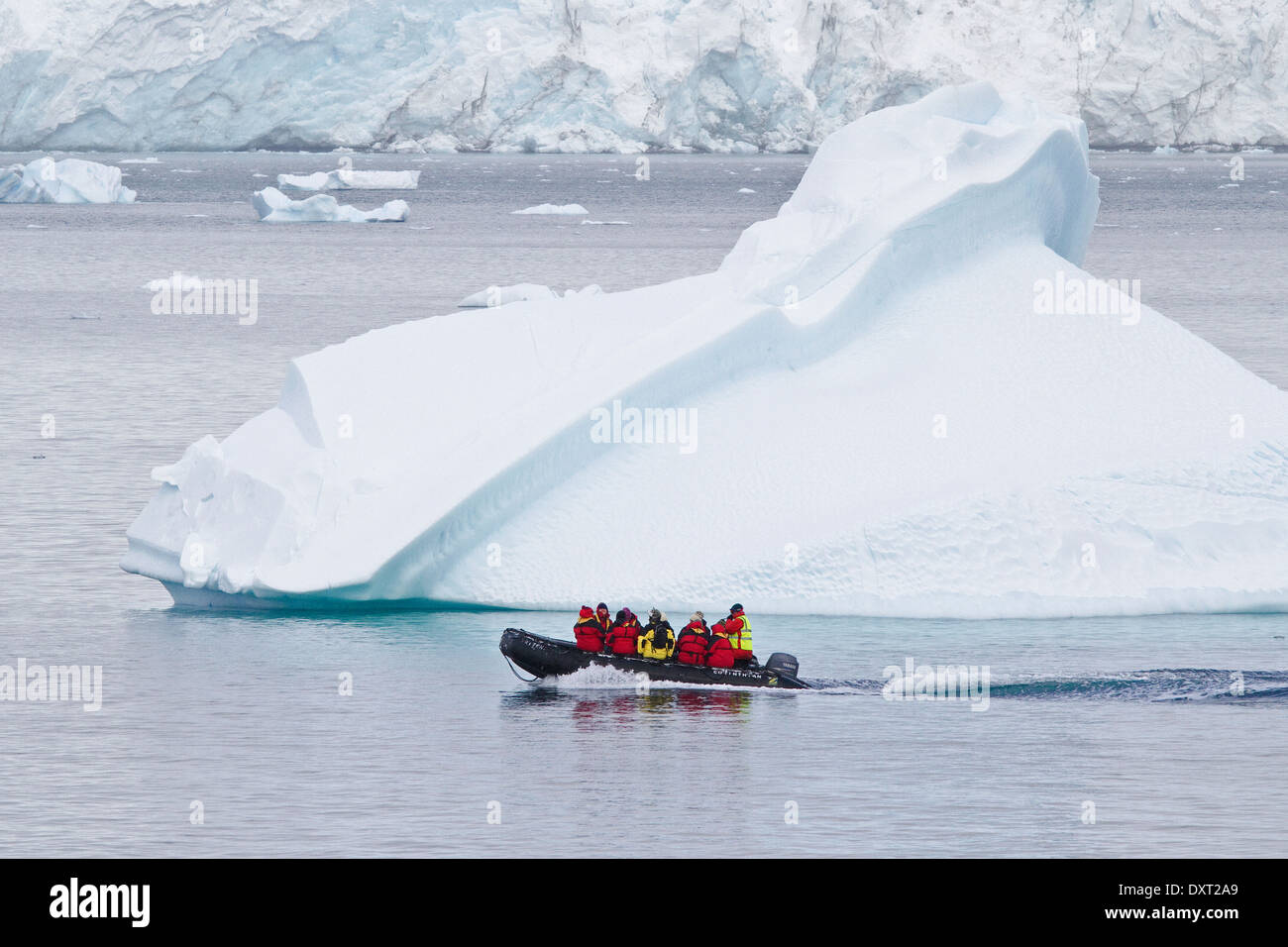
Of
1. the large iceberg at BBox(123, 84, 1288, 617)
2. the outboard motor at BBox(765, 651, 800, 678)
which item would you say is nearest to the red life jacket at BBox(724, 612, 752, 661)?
the outboard motor at BBox(765, 651, 800, 678)

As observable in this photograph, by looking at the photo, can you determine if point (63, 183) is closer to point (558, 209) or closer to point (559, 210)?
point (558, 209)

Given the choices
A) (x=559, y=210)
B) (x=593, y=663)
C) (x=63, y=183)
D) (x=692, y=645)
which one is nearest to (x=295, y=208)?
(x=63, y=183)

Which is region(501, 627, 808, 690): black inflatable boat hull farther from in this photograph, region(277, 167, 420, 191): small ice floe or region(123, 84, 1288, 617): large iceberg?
region(277, 167, 420, 191): small ice floe

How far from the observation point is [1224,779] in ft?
46.5

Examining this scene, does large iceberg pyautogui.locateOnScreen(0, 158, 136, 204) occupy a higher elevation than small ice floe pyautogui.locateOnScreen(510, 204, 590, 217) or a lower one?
lower

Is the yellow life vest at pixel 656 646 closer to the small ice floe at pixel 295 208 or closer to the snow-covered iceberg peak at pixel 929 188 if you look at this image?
the snow-covered iceberg peak at pixel 929 188

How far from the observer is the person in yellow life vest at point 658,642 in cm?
1717

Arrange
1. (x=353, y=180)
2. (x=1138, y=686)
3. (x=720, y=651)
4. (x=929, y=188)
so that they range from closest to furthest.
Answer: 1. (x=1138, y=686)
2. (x=720, y=651)
3. (x=929, y=188)
4. (x=353, y=180)

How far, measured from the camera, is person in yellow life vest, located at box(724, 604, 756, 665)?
55.8ft

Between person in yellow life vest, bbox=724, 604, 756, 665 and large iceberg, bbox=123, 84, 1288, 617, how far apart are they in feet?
5.24

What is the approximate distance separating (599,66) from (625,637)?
86183 millimetres

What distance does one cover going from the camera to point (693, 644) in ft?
56.1
